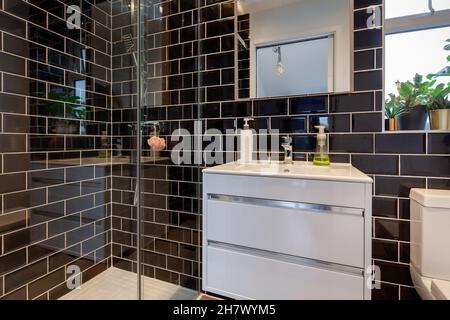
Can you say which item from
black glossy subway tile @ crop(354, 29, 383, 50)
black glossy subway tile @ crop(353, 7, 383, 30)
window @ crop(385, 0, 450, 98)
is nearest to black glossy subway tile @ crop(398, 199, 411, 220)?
window @ crop(385, 0, 450, 98)

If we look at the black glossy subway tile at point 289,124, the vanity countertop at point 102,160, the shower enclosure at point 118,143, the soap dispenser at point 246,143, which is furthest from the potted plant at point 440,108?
the vanity countertop at point 102,160

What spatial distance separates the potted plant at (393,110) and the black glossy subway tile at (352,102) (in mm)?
102

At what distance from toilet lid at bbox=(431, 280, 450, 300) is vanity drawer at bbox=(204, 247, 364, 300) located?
26 centimetres

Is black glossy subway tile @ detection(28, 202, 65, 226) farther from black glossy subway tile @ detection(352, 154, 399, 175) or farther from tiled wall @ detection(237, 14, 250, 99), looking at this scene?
black glossy subway tile @ detection(352, 154, 399, 175)

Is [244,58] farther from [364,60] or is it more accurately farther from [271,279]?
[271,279]

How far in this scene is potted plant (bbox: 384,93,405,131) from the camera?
4.14 ft

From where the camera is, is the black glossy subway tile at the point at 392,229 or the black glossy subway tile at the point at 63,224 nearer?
the black glossy subway tile at the point at 392,229

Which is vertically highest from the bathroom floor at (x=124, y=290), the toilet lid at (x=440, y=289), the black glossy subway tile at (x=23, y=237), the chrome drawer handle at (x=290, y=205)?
the chrome drawer handle at (x=290, y=205)

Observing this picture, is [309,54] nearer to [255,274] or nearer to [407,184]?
[407,184]

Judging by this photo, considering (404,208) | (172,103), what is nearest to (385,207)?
(404,208)

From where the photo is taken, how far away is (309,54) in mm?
1412

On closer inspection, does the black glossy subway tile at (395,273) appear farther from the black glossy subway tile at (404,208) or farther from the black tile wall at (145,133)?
the black glossy subway tile at (404,208)

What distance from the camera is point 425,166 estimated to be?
3.90 feet

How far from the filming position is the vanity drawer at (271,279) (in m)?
1.01
